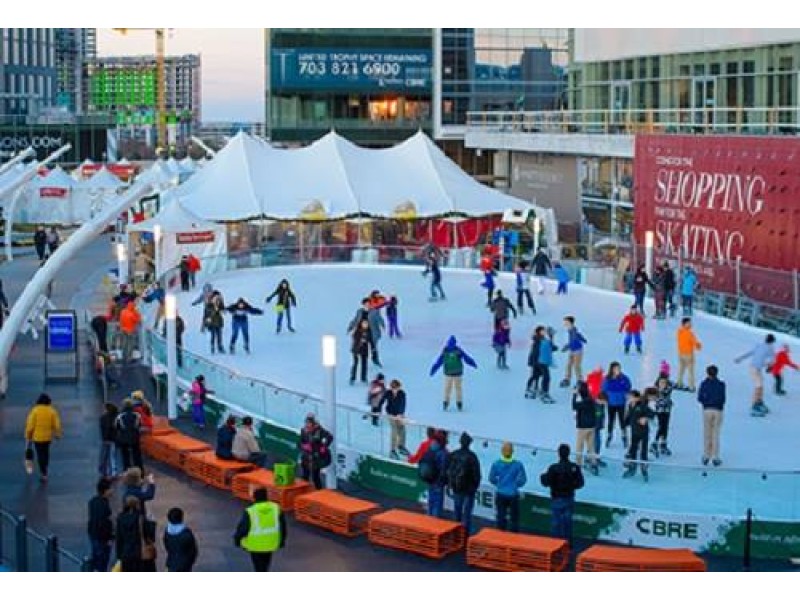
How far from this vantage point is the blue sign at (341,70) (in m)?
71.8

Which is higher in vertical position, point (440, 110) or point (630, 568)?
point (440, 110)

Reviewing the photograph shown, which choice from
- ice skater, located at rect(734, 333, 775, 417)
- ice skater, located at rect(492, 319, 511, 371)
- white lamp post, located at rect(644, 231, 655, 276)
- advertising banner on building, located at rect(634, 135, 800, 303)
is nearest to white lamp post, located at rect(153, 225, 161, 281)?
white lamp post, located at rect(644, 231, 655, 276)

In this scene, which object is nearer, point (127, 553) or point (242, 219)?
point (127, 553)

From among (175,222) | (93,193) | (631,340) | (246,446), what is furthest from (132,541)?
(93,193)

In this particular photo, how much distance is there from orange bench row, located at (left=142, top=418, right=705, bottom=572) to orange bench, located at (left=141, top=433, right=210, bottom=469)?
0.76m

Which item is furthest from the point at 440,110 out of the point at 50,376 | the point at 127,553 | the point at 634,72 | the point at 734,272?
the point at 127,553

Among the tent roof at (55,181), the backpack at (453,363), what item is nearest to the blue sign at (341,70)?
the tent roof at (55,181)

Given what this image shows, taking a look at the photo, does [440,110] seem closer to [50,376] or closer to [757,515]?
[50,376]

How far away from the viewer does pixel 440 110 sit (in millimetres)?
70438

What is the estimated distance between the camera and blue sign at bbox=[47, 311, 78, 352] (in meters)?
24.2

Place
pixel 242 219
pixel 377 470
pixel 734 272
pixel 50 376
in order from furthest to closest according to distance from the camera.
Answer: pixel 242 219
pixel 734 272
pixel 50 376
pixel 377 470

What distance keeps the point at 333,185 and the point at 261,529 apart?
27.3 m

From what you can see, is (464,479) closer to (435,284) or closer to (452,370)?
(452,370)
